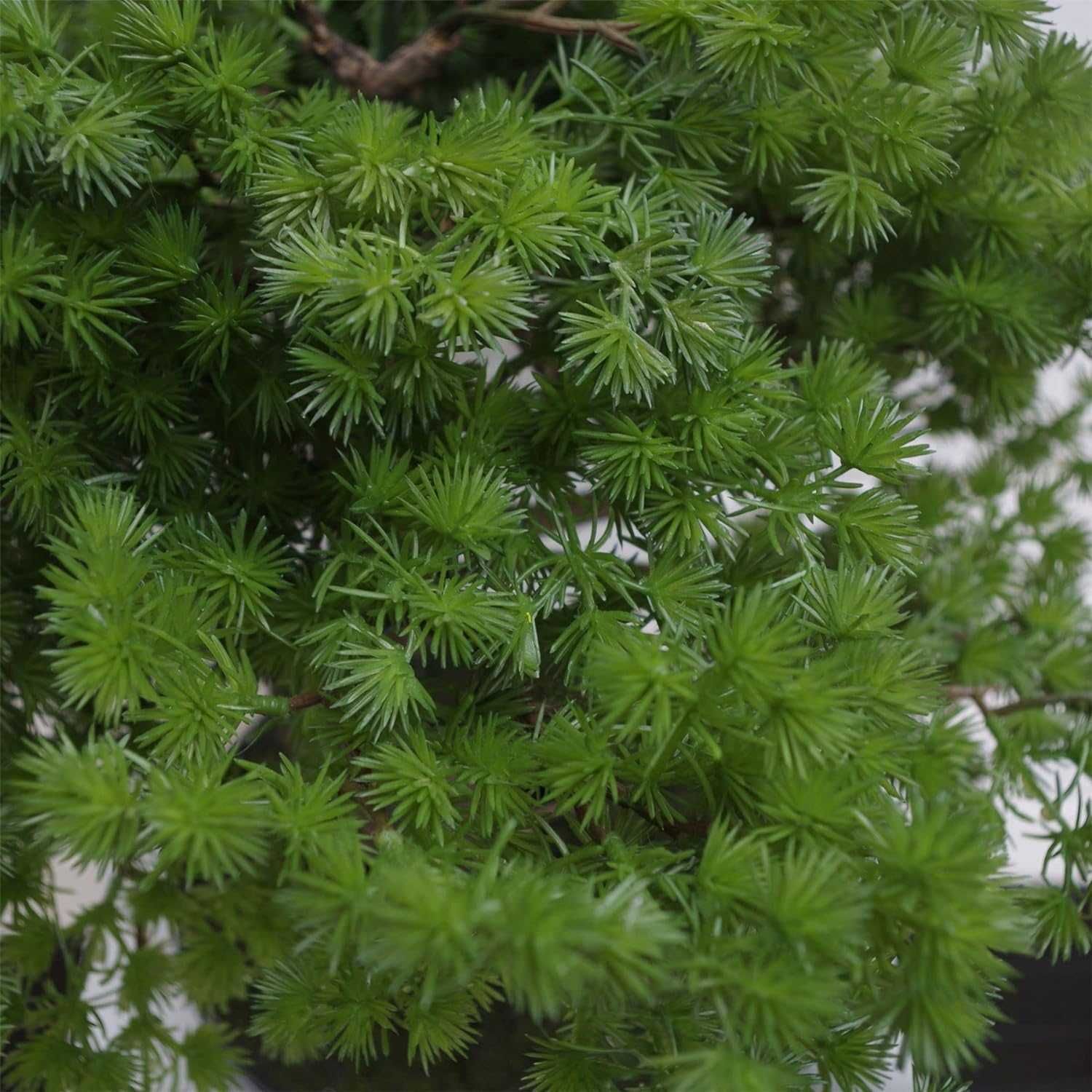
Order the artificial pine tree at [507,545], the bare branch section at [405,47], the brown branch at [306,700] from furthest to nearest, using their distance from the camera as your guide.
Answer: the bare branch section at [405,47] → the brown branch at [306,700] → the artificial pine tree at [507,545]

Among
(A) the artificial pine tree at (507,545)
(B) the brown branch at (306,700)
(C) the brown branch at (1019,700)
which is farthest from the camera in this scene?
(C) the brown branch at (1019,700)

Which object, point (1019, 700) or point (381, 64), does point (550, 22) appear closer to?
point (381, 64)

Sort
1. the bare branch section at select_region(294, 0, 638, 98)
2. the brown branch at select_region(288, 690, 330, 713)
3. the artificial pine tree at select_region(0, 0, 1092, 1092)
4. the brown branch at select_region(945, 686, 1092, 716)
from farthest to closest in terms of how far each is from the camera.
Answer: the brown branch at select_region(945, 686, 1092, 716) → the bare branch section at select_region(294, 0, 638, 98) → the brown branch at select_region(288, 690, 330, 713) → the artificial pine tree at select_region(0, 0, 1092, 1092)

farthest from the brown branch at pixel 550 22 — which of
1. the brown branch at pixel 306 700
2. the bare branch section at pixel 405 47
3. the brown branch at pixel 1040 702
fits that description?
the brown branch at pixel 1040 702

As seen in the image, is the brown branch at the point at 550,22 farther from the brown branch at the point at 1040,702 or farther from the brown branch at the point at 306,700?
the brown branch at the point at 1040,702

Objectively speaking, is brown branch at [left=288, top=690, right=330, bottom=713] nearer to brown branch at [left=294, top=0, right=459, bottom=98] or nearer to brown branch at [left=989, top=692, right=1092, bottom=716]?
brown branch at [left=294, top=0, right=459, bottom=98]

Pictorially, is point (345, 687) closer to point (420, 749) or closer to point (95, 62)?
point (420, 749)

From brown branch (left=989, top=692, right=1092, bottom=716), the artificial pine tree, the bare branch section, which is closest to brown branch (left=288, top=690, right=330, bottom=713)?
the artificial pine tree
